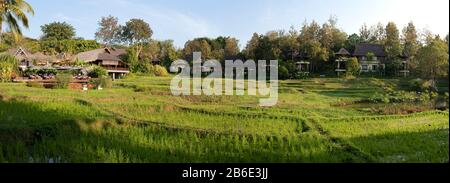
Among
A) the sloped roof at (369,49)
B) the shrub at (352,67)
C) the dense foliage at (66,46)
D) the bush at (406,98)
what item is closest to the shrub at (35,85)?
the bush at (406,98)

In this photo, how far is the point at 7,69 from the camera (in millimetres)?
17859

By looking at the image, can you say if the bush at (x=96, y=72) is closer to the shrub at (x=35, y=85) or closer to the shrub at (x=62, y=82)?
the shrub at (x=62, y=82)

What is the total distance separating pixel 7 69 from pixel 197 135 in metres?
14.3

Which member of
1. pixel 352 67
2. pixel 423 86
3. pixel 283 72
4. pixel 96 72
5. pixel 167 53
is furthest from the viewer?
pixel 167 53

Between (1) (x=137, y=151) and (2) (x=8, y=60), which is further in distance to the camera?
(2) (x=8, y=60)

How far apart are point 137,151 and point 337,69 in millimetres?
27652

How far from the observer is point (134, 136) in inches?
271

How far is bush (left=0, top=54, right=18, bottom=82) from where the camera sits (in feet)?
57.8

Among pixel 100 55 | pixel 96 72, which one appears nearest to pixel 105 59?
pixel 100 55

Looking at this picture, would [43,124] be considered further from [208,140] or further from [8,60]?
[8,60]

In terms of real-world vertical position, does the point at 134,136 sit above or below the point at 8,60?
below

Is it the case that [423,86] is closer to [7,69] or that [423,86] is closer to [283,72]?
[283,72]

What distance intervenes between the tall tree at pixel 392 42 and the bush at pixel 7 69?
27.0 meters
